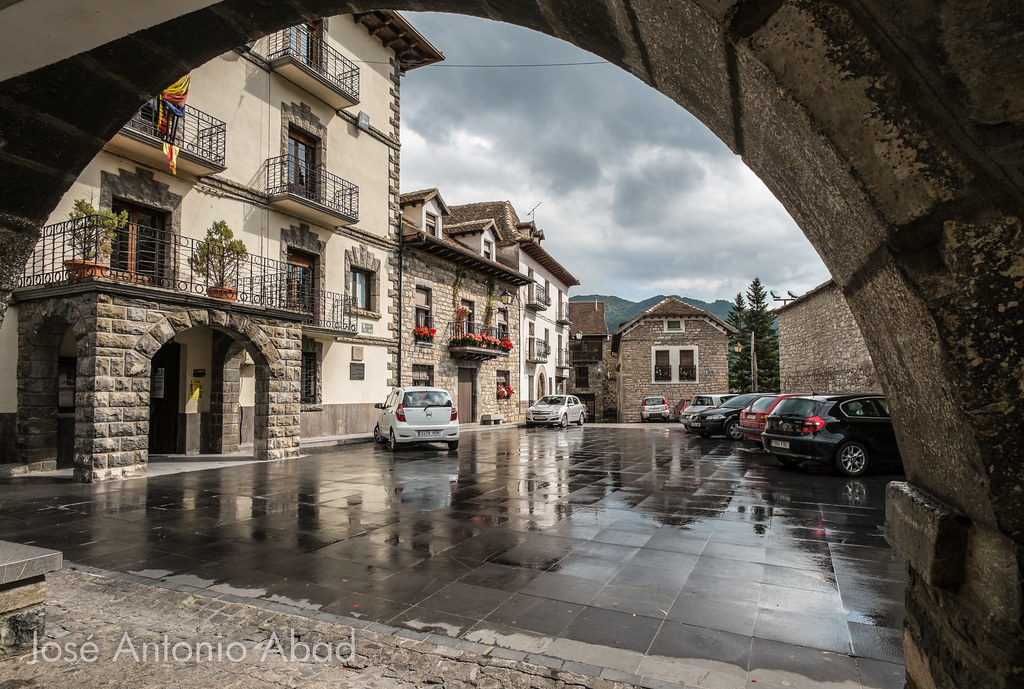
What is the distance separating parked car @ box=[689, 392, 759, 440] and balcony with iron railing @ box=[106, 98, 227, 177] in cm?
1541

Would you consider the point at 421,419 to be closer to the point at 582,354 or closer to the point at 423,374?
the point at 423,374

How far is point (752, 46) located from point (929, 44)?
342mm

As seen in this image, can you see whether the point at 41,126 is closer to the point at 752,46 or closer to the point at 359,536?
the point at 752,46

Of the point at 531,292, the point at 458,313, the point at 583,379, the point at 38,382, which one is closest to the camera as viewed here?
the point at 38,382

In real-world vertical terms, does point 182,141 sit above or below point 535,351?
above

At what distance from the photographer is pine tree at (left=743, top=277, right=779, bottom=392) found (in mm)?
53719

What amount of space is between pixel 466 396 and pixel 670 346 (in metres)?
20.0

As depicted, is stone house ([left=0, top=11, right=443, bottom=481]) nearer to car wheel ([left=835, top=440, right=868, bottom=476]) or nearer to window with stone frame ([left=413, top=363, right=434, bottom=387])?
window with stone frame ([left=413, top=363, right=434, bottom=387])

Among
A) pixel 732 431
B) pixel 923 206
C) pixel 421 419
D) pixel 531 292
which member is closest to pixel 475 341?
pixel 531 292

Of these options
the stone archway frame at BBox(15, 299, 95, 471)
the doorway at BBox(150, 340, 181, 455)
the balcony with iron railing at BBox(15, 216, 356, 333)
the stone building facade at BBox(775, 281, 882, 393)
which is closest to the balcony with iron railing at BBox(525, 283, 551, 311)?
the stone building facade at BBox(775, 281, 882, 393)

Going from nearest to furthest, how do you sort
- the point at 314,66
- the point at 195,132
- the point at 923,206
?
the point at 923,206 < the point at 195,132 < the point at 314,66

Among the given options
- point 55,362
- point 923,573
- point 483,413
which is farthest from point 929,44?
point 483,413

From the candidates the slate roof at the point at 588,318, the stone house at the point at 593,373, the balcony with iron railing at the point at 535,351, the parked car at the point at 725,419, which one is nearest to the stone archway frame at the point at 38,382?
the parked car at the point at 725,419

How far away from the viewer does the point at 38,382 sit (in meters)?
10.6
